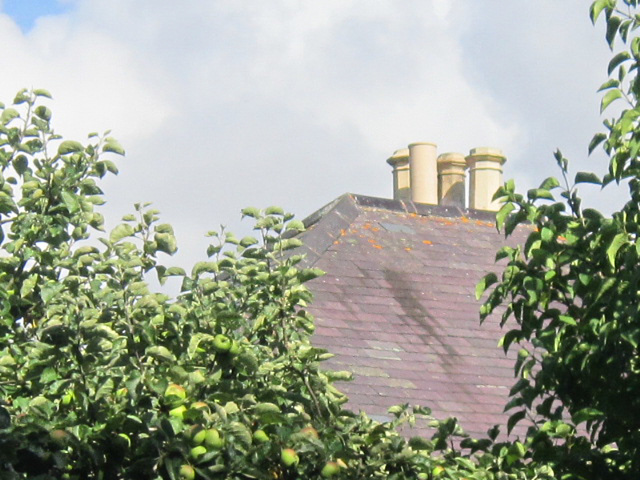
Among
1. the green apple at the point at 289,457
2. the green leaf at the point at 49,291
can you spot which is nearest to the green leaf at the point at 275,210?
the green leaf at the point at 49,291

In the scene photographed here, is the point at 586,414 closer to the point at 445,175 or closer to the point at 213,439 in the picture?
the point at 213,439

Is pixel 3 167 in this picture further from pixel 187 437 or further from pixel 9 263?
pixel 187 437

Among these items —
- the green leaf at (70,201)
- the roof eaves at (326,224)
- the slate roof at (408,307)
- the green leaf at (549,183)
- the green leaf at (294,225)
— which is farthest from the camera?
the roof eaves at (326,224)

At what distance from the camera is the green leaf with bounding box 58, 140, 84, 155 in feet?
18.6

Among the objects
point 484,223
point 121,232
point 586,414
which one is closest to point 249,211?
point 121,232

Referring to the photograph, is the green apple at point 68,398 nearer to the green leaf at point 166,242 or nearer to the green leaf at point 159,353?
the green leaf at point 159,353

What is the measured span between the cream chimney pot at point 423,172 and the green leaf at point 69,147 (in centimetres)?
1108

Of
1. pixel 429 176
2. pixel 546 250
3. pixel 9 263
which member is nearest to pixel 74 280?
pixel 9 263

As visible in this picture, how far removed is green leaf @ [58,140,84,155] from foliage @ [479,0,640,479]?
2062mm

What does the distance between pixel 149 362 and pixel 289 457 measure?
730mm

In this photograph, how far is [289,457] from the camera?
189 inches

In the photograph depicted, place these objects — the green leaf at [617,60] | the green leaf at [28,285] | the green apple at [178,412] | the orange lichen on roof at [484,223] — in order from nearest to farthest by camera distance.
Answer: the green apple at [178,412] → the green leaf at [28,285] → the green leaf at [617,60] → the orange lichen on roof at [484,223]

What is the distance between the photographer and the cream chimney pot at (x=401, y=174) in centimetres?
1705

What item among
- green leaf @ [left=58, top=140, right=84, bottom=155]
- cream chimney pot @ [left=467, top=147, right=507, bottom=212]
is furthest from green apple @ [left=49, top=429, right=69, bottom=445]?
cream chimney pot @ [left=467, top=147, right=507, bottom=212]
